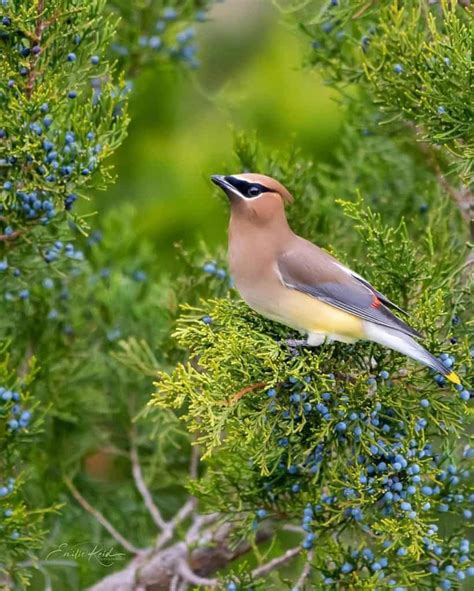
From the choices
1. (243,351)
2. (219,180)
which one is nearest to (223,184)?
(219,180)

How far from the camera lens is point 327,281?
3.39 m

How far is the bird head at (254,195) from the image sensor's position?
11.2ft

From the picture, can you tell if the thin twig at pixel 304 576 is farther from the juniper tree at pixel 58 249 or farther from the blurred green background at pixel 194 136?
the blurred green background at pixel 194 136

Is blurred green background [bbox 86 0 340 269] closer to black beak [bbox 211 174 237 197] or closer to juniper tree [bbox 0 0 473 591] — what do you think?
juniper tree [bbox 0 0 473 591]

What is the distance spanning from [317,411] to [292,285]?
1.58 feet

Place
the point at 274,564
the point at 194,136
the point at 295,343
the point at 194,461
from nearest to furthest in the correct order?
the point at 295,343, the point at 274,564, the point at 194,461, the point at 194,136

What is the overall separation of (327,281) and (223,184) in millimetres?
415

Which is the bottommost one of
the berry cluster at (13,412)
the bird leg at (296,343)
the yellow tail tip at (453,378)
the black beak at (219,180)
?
the berry cluster at (13,412)

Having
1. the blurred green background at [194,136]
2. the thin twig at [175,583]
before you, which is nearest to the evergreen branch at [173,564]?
the thin twig at [175,583]

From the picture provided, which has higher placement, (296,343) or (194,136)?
(296,343)

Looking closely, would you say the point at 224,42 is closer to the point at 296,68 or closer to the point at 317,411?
the point at 296,68

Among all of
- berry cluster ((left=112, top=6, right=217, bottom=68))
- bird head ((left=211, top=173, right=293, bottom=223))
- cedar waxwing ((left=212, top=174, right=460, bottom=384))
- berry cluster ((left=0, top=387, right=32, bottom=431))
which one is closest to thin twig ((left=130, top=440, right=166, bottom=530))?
berry cluster ((left=0, top=387, right=32, bottom=431))

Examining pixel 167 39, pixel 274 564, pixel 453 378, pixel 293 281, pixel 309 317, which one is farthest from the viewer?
pixel 167 39

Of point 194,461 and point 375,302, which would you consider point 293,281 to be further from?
point 194,461
